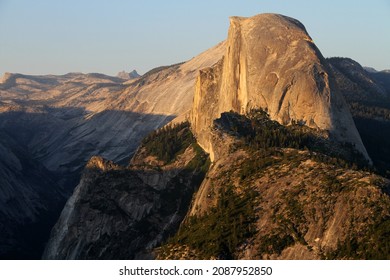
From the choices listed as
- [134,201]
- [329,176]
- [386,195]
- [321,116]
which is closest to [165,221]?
[134,201]

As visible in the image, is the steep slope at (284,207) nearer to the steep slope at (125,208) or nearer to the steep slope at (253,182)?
the steep slope at (253,182)

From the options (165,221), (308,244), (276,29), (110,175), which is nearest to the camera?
(308,244)

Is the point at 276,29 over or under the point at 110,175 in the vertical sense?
over

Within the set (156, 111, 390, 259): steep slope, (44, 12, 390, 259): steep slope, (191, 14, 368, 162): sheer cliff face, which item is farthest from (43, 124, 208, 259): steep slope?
(156, 111, 390, 259): steep slope

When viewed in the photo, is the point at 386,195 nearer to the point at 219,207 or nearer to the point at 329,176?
the point at 329,176

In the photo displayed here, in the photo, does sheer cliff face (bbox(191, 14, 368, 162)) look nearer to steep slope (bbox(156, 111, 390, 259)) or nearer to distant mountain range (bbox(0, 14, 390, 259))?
distant mountain range (bbox(0, 14, 390, 259))
